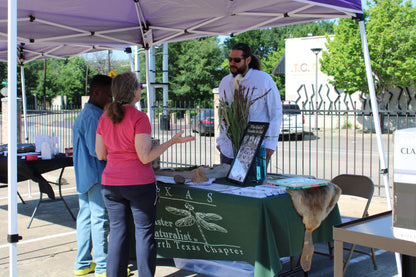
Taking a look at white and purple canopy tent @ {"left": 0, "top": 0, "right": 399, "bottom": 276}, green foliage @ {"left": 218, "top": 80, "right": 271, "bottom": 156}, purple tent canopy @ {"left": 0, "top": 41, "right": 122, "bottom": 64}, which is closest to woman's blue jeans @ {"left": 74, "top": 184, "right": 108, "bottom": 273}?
green foliage @ {"left": 218, "top": 80, "right": 271, "bottom": 156}

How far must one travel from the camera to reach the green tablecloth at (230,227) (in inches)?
131

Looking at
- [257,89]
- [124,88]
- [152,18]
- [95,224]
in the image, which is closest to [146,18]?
[152,18]

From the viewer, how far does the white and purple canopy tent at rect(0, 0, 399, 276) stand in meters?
5.02

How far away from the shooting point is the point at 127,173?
10.9ft

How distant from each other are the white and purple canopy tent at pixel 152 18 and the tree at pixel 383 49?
18.1m

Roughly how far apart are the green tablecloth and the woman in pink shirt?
18.7 inches

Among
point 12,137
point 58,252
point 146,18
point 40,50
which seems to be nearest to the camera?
point 12,137

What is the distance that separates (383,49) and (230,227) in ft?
71.3

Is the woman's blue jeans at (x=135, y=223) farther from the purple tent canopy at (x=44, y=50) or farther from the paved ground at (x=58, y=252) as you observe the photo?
the purple tent canopy at (x=44, y=50)

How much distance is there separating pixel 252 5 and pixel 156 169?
88.7 inches

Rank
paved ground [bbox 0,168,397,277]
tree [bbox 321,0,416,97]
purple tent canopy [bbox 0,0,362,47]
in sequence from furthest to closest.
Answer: tree [bbox 321,0,416,97] < purple tent canopy [bbox 0,0,362,47] < paved ground [bbox 0,168,397,277]

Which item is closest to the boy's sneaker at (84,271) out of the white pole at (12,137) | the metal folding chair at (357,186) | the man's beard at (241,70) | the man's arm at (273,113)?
the white pole at (12,137)

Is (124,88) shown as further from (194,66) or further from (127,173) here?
(194,66)

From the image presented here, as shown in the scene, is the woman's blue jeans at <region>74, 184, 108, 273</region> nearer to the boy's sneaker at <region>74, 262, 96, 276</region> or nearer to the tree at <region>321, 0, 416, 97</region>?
the boy's sneaker at <region>74, 262, 96, 276</region>
